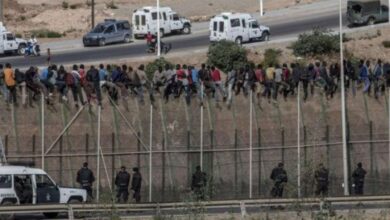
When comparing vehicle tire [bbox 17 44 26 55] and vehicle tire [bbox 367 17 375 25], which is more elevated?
vehicle tire [bbox 367 17 375 25]

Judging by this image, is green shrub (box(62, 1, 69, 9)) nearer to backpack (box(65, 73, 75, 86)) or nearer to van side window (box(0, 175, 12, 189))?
backpack (box(65, 73, 75, 86))

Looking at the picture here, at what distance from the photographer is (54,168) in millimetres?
55188

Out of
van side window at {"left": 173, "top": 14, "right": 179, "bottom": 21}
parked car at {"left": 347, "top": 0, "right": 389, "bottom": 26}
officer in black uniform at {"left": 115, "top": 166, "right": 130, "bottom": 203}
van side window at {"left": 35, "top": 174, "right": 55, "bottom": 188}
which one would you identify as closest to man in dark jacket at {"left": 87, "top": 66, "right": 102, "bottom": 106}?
officer in black uniform at {"left": 115, "top": 166, "right": 130, "bottom": 203}

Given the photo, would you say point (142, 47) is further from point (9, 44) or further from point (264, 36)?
point (9, 44)

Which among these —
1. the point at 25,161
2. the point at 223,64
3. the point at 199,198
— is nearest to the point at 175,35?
the point at 223,64

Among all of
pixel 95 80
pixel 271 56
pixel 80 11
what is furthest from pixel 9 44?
pixel 80 11

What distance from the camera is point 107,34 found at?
277ft

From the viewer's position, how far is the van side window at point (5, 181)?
45.9m

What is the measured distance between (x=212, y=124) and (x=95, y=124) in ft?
13.1

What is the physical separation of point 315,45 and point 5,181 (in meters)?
28.9

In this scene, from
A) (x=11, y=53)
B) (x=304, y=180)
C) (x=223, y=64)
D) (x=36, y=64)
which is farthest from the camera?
(x=11, y=53)

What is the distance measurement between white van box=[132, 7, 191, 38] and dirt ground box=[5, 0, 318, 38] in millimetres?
10392

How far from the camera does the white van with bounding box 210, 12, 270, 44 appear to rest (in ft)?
267

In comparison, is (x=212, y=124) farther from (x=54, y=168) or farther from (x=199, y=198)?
(x=199, y=198)
